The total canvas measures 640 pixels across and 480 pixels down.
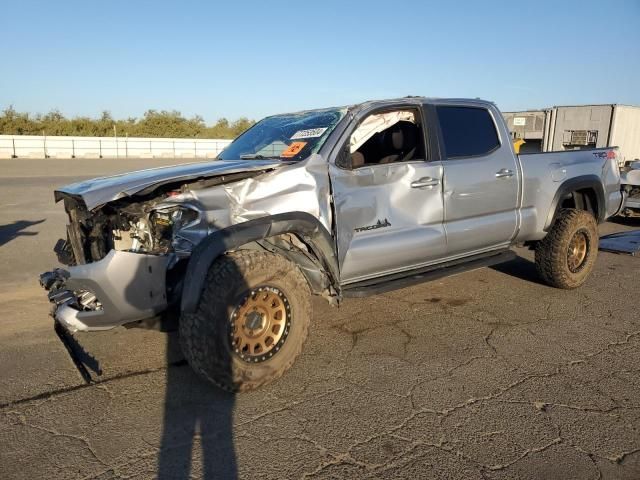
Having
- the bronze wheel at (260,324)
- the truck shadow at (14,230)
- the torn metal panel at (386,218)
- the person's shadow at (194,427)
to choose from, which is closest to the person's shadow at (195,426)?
the person's shadow at (194,427)

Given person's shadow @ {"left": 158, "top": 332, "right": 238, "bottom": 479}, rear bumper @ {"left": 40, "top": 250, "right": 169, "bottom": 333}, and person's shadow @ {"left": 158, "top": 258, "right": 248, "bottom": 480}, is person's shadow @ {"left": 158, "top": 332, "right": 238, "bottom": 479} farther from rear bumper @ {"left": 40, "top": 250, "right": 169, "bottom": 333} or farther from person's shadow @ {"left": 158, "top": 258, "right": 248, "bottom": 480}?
rear bumper @ {"left": 40, "top": 250, "right": 169, "bottom": 333}

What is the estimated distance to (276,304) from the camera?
3490 millimetres

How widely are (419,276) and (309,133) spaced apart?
4.96 ft

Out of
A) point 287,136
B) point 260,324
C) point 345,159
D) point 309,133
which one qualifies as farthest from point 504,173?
point 260,324

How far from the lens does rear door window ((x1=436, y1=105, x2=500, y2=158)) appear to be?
15.0 ft

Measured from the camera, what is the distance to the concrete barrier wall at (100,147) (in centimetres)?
3625

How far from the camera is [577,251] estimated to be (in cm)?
568

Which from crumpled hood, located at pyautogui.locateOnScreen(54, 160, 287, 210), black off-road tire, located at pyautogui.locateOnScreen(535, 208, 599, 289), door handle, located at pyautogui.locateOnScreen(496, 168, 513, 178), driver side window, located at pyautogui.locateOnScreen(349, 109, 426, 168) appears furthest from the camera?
black off-road tire, located at pyautogui.locateOnScreen(535, 208, 599, 289)

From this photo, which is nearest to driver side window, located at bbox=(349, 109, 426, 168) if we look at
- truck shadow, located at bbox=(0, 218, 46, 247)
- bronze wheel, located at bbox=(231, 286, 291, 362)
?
bronze wheel, located at bbox=(231, 286, 291, 362)

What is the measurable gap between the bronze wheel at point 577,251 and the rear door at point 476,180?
3.19 ft

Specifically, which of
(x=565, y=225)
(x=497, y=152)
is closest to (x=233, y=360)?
(x=497, y=152)

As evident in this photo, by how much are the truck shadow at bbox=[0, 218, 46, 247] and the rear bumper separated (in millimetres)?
6015

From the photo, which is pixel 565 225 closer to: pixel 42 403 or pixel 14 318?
pixel 42 403

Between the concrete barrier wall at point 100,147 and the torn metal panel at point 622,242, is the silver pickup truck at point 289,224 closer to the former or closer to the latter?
the torn metal panel at point 622,242
